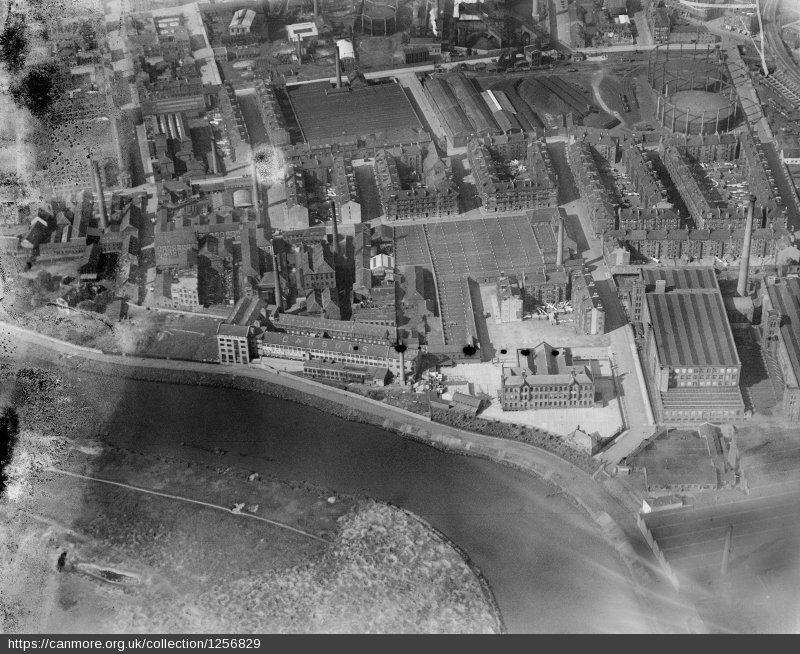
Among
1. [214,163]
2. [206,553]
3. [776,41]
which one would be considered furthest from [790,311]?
[214,163]

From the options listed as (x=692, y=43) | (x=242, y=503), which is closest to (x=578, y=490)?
(x=242, y=503)

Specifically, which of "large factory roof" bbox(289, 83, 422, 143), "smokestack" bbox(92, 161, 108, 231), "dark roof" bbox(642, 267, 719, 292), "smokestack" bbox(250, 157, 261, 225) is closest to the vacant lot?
"dark roof" bbox(642, 267, 719, 292)

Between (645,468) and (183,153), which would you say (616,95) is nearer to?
(183,153)

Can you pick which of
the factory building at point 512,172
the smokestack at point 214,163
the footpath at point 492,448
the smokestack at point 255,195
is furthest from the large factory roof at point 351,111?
the footpath at point 492,448

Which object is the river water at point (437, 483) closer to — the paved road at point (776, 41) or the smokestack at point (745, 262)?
the smokestack at point (745, 262)

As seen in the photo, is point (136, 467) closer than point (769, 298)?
Yes

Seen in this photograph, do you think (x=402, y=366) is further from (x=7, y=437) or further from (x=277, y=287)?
(x=7, y=437)

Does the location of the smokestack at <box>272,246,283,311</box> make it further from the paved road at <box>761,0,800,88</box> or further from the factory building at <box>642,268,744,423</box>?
the paved road at <box>761,0,800,88</box>
